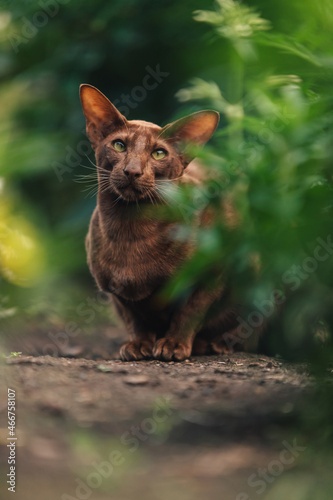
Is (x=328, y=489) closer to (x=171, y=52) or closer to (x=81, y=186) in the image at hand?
(x=171, y=52)

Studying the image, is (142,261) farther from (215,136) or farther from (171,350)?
(215,136)

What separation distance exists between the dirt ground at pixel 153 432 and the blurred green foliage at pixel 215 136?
0.21 m

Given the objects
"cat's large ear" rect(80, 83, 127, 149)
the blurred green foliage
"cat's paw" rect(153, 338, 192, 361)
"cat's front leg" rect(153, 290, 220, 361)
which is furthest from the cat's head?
"cat's paw" rect(153, 338, 192, 361)

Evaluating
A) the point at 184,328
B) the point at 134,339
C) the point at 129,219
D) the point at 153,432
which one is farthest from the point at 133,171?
the point at 153,432

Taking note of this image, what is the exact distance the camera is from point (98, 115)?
2561 millimetres

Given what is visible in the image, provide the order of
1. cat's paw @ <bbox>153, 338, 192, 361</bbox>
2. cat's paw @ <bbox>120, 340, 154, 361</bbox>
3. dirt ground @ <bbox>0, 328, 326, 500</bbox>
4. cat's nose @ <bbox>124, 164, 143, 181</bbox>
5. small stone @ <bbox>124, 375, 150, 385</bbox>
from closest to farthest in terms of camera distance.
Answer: dirt ground @ <bbox>0, 328, 326, 500</bbox> → small stone @ <bbox>124, 375, 150, 385</bbox> → cat's nose @ <bbox>124, 164, 143, 181</bbox> → cat's paw @ <bbox>153, 338, 192, 361</bbox> → cat's paw @ <bbox>120, 340, 154, 361</bbox>

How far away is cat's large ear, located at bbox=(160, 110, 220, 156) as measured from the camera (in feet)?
8.23

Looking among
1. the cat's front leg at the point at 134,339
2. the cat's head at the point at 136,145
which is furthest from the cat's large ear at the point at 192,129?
the cat's front leg at the point at 134,339

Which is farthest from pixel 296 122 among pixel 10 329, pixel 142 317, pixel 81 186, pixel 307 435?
pixel 81 186

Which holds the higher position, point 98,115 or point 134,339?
point 98,115

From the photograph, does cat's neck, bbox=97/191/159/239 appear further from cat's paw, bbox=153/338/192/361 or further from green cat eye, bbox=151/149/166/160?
cat's paw, bbox=153/338/192/361

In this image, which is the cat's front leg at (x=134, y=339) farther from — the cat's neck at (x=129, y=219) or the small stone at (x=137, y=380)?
the small stone at (x=137, y=380)

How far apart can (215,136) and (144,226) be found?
19.8 inches

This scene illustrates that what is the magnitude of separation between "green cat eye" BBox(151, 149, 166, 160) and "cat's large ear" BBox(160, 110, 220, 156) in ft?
0.24
